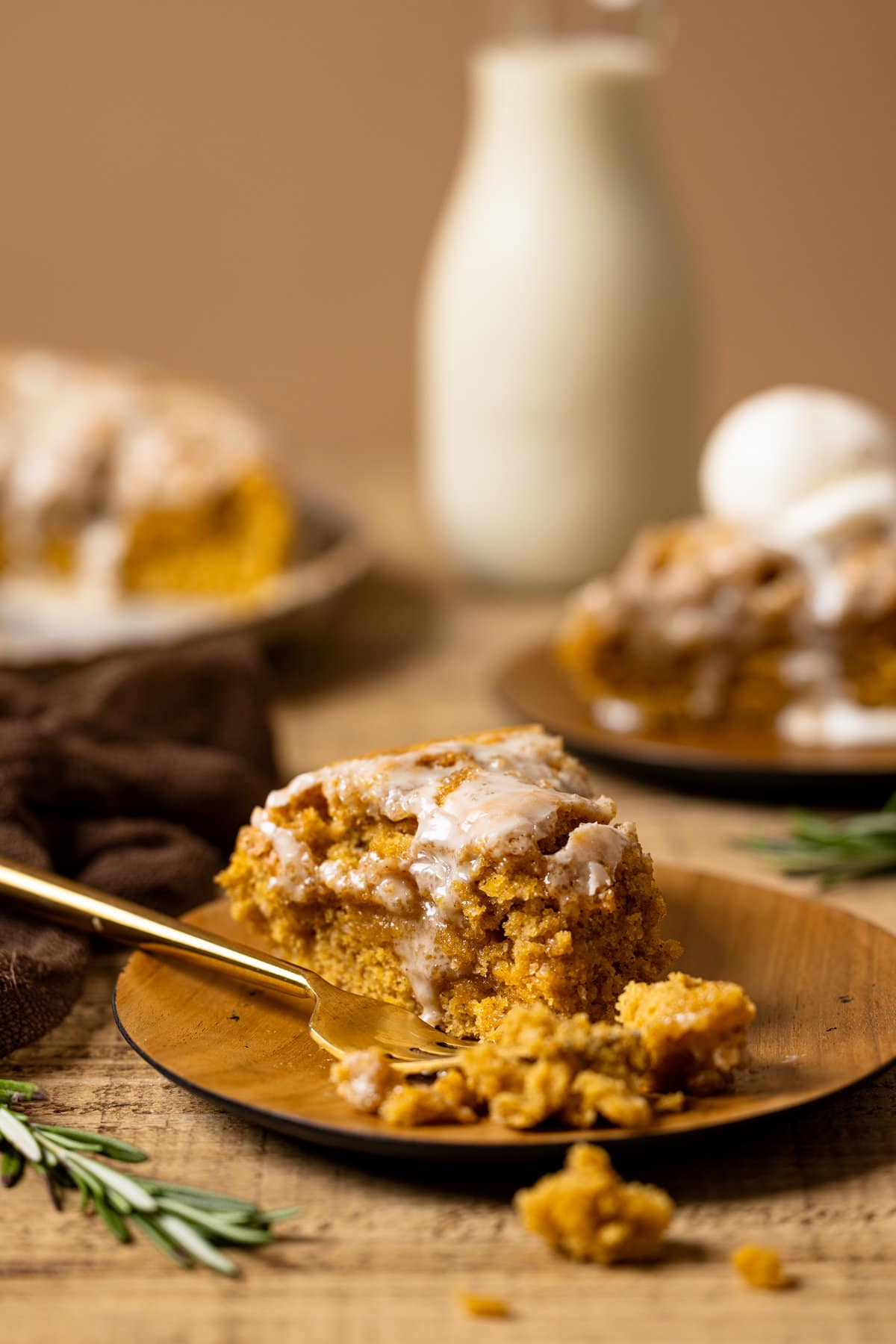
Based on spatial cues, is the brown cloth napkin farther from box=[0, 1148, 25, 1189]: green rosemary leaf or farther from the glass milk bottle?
the glass milk bottle

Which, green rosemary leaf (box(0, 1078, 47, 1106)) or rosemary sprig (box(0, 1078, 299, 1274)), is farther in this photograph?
green rosemary leaf (box(0, 1078, 47, 1106))

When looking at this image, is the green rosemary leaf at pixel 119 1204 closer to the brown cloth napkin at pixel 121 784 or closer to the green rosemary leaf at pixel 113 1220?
the green rosemary leaf at pixel 113 1220

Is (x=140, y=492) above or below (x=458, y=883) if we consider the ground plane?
below

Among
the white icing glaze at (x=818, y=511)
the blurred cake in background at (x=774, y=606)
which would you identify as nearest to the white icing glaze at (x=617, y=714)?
the blurred cake in background at (x=774, y=606)

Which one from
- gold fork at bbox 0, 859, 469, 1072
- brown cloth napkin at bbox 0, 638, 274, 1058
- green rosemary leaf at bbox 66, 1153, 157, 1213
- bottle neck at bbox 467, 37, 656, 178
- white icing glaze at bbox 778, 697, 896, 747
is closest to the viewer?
green rosemary leaf at bbox 66, 1153, 157, 1213

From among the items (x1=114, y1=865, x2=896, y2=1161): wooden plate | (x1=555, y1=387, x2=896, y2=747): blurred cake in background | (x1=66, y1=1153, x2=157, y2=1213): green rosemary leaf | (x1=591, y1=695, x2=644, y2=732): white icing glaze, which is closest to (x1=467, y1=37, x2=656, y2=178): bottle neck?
(x1=555, y1=387, x2=896, y2=747): blurred cake in background

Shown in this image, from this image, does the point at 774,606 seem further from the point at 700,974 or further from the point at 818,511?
the point at 700,974

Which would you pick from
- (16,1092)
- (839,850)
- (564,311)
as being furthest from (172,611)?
(16,1092)
